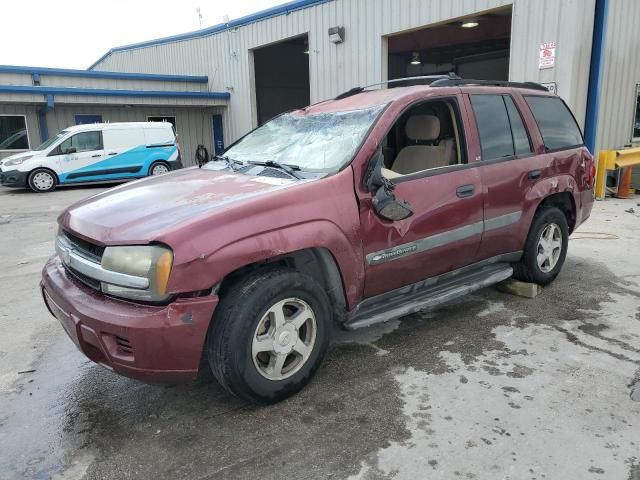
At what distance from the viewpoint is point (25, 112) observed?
60.0ft

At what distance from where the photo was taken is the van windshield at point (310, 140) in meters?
3.29

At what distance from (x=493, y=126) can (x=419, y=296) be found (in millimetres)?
1515

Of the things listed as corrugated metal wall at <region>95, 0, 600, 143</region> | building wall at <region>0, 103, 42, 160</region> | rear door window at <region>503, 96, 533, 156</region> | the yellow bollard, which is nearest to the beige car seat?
rear door window at <region>503, 96, 533, 156</region>

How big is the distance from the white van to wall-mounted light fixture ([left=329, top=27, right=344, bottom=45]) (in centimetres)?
598

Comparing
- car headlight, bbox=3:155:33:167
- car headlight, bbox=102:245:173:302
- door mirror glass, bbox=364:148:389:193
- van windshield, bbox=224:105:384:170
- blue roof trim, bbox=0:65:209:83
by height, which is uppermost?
blue roof trim, bbox=0:65:209:83

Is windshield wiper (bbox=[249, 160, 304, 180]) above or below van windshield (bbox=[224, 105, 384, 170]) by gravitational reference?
below

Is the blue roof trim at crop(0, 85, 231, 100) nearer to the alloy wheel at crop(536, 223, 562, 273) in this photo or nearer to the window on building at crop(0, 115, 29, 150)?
the window on building at crop(0, 115, 29, 150)

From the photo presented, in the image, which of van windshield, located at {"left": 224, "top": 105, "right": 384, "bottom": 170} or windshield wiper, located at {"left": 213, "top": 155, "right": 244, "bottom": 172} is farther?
windshield wiper, located at {"left": 213, "top": 155, "right": 244, "bottom": 172}

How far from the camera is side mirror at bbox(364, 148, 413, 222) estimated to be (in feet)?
10.2

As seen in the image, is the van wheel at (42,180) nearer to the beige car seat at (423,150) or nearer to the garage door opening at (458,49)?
the garage door opening at (458,49)

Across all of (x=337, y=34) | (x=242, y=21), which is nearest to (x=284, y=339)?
(x=337, y=34)

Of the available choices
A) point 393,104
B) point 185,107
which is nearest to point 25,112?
point 185,107

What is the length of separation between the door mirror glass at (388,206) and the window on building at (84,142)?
1374 cm

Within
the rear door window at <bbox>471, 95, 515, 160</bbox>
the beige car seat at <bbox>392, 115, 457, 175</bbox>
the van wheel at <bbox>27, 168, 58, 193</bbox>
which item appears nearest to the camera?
the rear door window at <bbox>471, 95, 515, 160</bbox>
